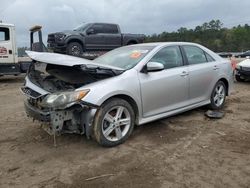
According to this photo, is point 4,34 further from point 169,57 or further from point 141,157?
point 141,157

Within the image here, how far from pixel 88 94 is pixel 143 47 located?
182 centimetres

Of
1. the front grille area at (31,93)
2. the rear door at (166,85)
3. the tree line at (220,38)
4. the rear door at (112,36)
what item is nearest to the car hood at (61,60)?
the front grille area at (31,93)

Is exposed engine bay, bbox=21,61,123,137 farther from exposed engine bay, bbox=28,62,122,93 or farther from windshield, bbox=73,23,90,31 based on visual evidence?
windshield, bbox=73,23,90,31

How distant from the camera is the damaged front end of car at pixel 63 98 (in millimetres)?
4324

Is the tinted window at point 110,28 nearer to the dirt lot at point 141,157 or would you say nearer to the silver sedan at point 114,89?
the silver sedan at point 114,89

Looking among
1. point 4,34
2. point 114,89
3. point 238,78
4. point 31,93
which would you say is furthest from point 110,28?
point 114,89

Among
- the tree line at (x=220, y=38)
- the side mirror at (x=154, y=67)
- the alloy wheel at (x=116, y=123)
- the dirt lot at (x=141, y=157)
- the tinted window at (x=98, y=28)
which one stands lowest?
the dirt lot at (x=141, y=157)

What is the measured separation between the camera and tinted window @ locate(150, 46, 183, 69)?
552cm

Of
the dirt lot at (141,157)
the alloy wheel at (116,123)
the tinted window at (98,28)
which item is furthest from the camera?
the tinted window at (98,28)

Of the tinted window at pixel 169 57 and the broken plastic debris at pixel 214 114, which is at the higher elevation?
the tinted window at pixel 169 57

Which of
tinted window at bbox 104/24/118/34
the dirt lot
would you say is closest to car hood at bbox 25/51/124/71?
the dirt lot

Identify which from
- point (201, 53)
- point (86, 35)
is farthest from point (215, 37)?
point (201, 53)

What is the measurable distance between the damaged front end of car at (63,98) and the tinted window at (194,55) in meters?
1.98

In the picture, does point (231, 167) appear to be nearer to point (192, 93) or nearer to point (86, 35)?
point (192, 93)
